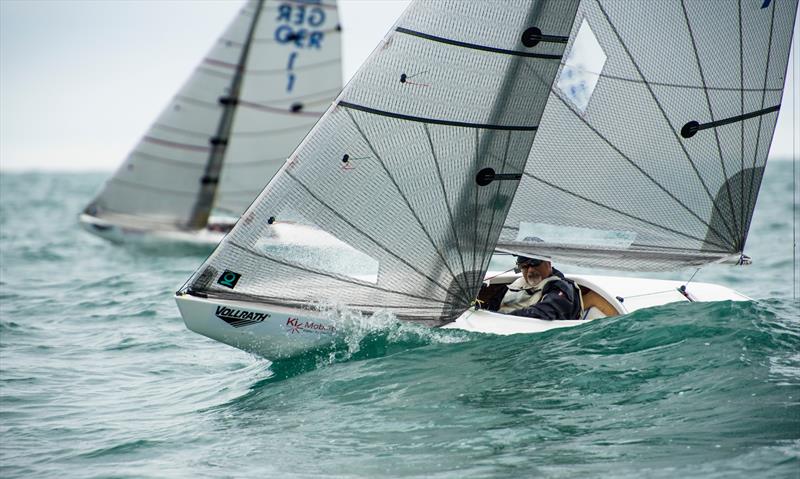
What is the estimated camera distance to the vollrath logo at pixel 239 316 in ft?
21.2

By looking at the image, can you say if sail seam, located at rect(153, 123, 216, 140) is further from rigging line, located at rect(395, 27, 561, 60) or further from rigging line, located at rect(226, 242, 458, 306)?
rigging line, located at rect(395, 27, 561, 60)

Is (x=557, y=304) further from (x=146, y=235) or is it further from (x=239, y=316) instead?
(x=146, y=235)

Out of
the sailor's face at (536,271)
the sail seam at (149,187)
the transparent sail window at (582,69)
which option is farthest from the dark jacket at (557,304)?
the sail seam at (149,187)

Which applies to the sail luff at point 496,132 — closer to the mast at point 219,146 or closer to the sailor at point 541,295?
the sailor at point 541,295

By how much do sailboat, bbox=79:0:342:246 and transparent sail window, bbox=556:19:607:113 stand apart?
10019 mm

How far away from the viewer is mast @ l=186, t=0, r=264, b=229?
16781 millimetres

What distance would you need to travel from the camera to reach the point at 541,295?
23.8ft

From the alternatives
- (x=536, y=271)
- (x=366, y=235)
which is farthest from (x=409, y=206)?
(x=536, y=271)

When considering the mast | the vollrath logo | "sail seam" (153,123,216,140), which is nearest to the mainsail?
the vollrath logo

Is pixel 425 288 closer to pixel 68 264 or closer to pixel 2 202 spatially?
pixel 68 264

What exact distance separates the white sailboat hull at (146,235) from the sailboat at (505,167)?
1048 cm

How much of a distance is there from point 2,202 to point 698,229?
31.7 m

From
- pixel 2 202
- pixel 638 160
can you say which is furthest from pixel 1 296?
pixel 2 202

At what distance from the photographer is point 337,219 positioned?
654 cm
